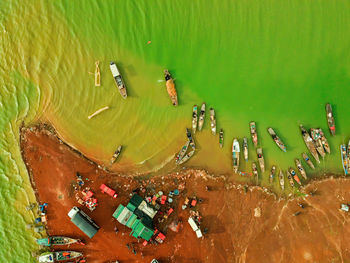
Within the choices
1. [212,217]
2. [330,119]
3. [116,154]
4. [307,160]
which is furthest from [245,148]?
[116,154]

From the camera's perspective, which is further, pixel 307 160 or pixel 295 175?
pixel 307 160

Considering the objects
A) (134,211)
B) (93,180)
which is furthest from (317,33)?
(93,180)

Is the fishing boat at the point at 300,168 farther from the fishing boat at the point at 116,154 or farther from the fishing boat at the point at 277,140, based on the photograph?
the fishing boat at the point at 116,154

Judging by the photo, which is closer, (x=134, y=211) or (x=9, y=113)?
(x=134, y=211)

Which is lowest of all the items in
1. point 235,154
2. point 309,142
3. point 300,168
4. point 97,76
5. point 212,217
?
point 212,217

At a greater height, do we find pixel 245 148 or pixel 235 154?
pixel 245 148

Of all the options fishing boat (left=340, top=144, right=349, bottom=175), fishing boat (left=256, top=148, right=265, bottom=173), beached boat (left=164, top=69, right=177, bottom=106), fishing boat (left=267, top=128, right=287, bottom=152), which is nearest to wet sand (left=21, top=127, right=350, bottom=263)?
fishing boat (left=340, top=144, right=349, bottom=175)

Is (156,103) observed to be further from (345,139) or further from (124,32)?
(345,139)

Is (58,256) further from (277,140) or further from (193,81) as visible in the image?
(277,140)
